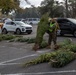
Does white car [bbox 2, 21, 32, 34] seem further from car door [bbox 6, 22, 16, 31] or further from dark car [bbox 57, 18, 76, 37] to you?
dark car [bbox 57, 18, 76, 37]

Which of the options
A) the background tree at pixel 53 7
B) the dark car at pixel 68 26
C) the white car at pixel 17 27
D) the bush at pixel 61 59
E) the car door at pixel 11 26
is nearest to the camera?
the bush at pixel 61 59

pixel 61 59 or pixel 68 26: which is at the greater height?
pixel 68 26

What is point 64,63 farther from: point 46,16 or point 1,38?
point 1,38

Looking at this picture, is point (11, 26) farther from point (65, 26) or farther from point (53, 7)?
point (53, 7)

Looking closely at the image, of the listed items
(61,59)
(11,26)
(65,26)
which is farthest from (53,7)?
(61,59)

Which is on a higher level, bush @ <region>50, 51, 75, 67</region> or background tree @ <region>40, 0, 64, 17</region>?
background tree @ <region>40, 0, 64, 17</region>


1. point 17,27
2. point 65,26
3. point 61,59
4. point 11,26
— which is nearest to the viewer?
point 61,59

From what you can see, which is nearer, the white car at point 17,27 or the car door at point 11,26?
the white car at point 17,27

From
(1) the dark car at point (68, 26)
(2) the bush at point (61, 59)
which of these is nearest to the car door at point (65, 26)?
(1) the dark car at point (68, 26)

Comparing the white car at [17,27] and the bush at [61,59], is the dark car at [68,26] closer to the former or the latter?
the white car at [17,27]

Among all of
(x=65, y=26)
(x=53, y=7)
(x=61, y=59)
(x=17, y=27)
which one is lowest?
(x=17, y=27)

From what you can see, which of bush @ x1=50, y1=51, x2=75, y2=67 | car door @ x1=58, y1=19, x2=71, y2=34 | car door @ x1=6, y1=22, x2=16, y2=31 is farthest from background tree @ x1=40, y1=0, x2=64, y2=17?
bush @ x1=50, y1=51, x2=75, y2=67

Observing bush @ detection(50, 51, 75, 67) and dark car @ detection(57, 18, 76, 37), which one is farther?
dark car @ detection(57, 18, 76, 37)

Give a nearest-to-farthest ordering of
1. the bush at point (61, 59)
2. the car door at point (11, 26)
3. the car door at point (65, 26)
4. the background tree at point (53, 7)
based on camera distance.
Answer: the bush at point (61, 59), the car door at point (65, 26), the car door at point (11, 26), the background tree at point (53, 7)
